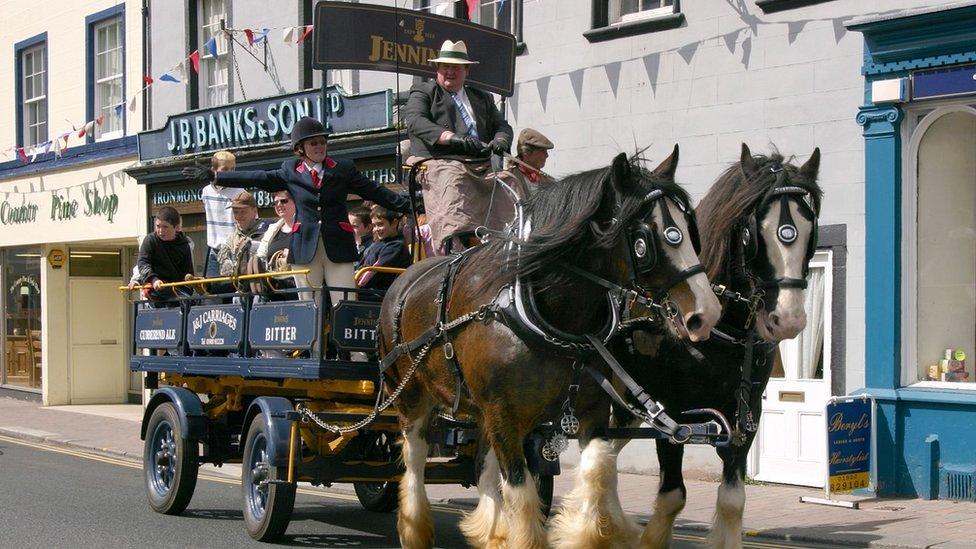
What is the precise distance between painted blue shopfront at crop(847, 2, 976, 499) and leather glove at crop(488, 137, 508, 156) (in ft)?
15.3

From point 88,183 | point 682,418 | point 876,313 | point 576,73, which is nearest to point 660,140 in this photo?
point 576,73

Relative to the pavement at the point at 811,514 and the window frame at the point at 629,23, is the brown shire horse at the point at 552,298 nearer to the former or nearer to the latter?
the pavement at the point at 811,514

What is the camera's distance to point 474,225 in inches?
307

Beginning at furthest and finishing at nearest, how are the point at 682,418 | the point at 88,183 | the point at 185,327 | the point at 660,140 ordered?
the point at 88,183
the point at 660,140
the point at 185,327
the point at 682,418

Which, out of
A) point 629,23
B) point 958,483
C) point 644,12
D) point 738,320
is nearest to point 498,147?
point 738,320

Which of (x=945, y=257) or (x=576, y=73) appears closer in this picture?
(x=945, y=257)

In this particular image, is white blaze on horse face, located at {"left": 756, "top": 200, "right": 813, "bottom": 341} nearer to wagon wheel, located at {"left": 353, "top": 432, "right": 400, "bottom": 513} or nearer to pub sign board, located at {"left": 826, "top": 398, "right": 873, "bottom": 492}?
wagon wheel, located at {"left": 353, "top": 432, "right": 400, "bottom": 513}

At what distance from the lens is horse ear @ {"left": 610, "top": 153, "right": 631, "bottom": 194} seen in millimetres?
5711

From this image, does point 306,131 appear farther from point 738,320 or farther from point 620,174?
point 738,320

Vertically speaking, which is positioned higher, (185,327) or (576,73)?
(576,73)

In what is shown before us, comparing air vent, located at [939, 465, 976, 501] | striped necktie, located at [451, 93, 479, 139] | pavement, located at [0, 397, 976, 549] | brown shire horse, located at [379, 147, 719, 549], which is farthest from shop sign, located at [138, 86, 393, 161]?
brown shire horse, located at [379, 147, 719, 549]

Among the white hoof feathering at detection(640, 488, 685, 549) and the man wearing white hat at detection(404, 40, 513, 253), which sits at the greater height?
the man wearing white hat at detection(404, 40, 513, 253)

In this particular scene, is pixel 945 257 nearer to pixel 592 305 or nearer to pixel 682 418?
pixel 682 418

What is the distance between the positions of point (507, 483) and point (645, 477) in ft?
23.0
